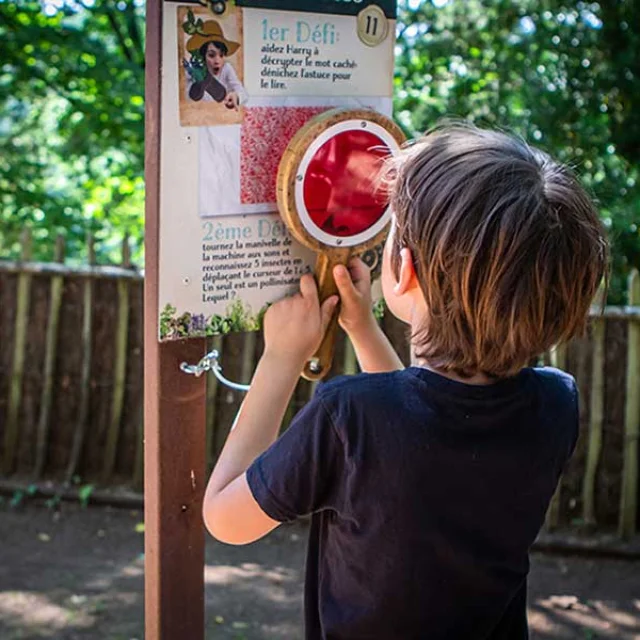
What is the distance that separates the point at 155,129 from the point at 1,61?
4.52 meters

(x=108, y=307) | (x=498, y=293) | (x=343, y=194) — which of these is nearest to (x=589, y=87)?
(x=108, y=307)

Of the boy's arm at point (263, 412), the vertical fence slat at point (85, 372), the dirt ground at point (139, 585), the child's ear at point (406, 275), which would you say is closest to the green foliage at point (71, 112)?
the vertical fence slat at point (85, 372)

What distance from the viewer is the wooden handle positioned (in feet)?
5.50

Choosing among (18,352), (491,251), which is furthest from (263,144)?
(18,352)

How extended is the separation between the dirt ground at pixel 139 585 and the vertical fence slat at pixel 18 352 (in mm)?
405

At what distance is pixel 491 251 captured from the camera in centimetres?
126

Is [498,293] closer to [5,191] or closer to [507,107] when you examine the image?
[507,107]

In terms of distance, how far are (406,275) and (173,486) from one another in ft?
2.03

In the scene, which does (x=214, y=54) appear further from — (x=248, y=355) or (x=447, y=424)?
(x=248, y=355)

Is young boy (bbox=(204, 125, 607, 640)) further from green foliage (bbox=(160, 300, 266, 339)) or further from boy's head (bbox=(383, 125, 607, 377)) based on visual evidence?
green foliage (bbox=(160, 300, 266, 339))

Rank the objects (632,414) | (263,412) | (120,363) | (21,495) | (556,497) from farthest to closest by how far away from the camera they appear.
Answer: (21,495) → (120,363) → (556,497) → (632,414) → (263,412)

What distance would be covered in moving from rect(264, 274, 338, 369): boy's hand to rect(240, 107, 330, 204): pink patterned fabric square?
0.54ft

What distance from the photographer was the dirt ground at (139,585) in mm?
3916

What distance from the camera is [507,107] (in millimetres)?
5324
